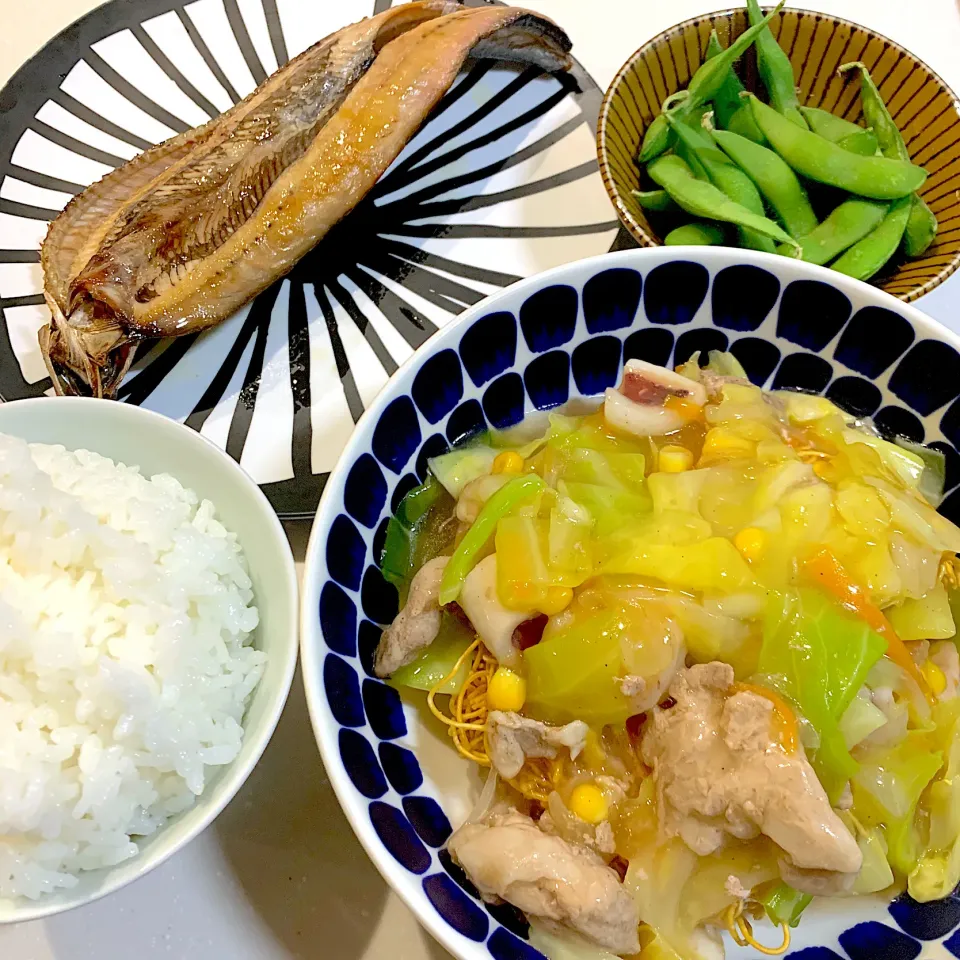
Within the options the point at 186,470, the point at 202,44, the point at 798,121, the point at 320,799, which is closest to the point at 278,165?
the point at 202,44

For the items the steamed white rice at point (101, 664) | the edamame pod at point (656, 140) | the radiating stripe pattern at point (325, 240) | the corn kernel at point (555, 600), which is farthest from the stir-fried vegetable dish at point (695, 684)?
the edamame pod at point (656, 140)

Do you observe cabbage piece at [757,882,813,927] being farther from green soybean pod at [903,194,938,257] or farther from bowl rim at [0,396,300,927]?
green soybean pod at [903,194,938,257]

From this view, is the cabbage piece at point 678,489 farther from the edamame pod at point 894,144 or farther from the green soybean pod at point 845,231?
the edamame pod at point 894,144

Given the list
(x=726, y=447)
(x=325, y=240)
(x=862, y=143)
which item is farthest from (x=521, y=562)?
(x=862, y=143)

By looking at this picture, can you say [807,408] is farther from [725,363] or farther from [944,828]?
[944,828]

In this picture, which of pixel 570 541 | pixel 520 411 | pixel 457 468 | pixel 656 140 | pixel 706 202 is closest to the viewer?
pixel 570 541

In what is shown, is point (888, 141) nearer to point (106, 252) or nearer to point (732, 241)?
point (732, 241)
